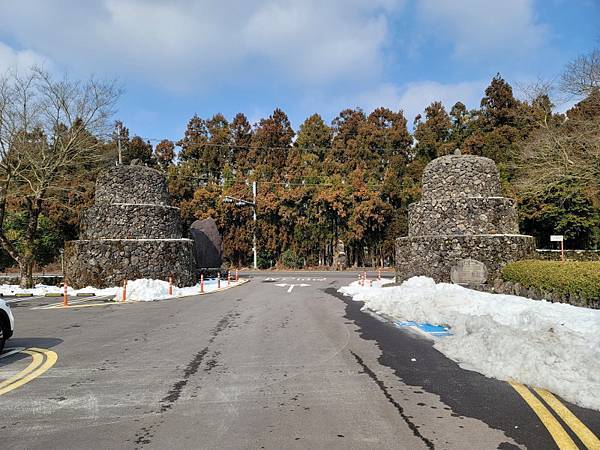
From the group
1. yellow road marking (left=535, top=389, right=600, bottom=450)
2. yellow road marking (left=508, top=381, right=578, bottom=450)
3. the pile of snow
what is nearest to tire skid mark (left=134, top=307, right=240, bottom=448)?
yellow road marking (left=508, top=381, right=578, bottom=450)

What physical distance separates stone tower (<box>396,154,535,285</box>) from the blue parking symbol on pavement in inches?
278

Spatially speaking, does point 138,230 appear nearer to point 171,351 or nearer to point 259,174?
point 171,351

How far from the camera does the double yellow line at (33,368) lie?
6090 mm

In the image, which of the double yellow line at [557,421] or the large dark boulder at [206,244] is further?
the large dark boulder at [206,244]

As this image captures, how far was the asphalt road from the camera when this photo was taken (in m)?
4.23

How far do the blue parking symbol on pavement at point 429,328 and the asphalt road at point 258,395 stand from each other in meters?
0.45

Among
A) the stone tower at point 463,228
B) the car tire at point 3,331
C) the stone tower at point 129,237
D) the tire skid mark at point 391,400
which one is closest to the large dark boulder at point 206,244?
the stone tower at point 129,237

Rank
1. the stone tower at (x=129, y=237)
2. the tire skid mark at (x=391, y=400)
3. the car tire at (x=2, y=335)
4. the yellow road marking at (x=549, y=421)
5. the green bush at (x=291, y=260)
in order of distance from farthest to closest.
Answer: the green bush at (x=291, y=260) → the stone tower at (x=129, y=237) → the car tire at (x=2, y=335) → the tire skid mark at (x=391, y=400) → the yellow road marking at (x=549, y=421)

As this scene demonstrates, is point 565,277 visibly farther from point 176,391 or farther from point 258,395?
point 176,391

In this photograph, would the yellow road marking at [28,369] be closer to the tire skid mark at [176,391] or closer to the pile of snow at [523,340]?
the tire skid mark at [176,391]

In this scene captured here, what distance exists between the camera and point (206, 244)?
30625mm

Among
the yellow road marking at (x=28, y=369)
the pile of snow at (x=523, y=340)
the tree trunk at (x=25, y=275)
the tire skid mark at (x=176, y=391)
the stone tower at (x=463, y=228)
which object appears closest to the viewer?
the tire skid mark at (x=176, y=391)

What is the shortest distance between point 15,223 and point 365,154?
32449 mm

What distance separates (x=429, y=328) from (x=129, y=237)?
53.3ft
